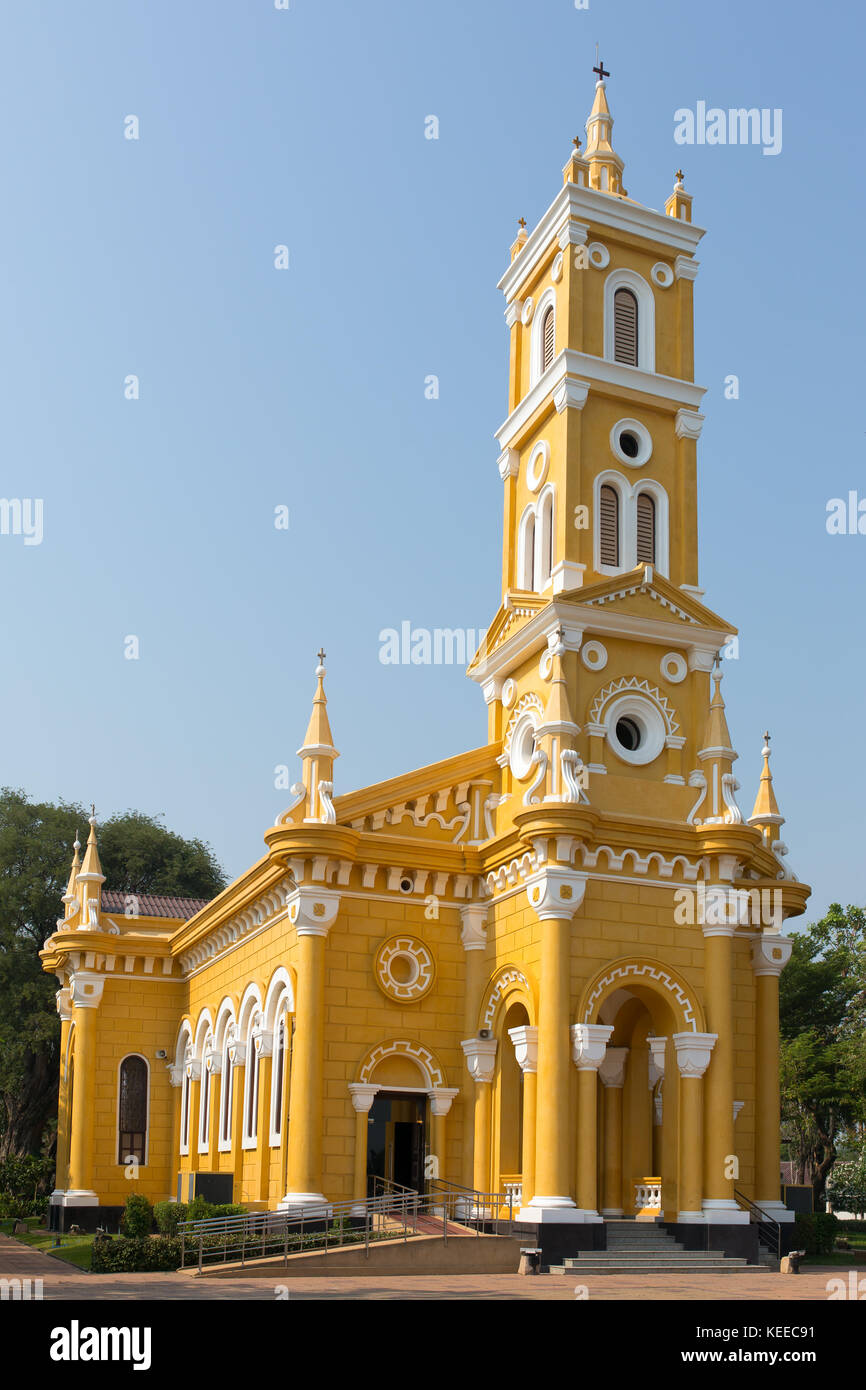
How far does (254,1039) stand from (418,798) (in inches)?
324

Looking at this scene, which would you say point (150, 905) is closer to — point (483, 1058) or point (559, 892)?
point (483, 1058)

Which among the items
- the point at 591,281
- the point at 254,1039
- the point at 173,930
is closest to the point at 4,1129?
the point at 173,930

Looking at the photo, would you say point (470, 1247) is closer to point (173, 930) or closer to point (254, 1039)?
point (254, 1039)

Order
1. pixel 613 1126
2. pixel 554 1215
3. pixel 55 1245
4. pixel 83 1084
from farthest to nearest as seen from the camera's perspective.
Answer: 1. pixel 83 1084
2. pixel 55 1245
3. pixel 613 1126
4. pixel 554 1215

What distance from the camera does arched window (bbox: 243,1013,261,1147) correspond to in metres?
35.5

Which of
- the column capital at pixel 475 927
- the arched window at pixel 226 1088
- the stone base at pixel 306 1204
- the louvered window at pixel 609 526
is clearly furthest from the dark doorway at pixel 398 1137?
the louvered window at pixel 609 526

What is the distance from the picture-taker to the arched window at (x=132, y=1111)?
4491 centimetres

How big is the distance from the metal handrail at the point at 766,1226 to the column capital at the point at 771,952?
538cm

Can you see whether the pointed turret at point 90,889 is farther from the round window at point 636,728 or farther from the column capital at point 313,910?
the round window at point 636,728

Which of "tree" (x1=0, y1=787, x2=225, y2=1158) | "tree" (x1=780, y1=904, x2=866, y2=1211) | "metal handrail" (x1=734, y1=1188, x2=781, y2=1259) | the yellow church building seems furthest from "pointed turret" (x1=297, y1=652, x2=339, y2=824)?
"tree" (x1=780, y1=904, x2=866, y2=1211)

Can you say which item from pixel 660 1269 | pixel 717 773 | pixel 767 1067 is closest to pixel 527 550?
pixel 717 773

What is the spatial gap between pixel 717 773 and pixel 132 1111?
78.4ft

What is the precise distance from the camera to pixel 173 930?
159 feet

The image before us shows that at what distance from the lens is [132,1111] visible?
45594 millimetres
